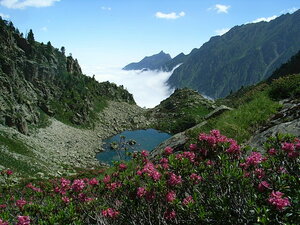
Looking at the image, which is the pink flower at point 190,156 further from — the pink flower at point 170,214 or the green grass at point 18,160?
the green grass at point 18,160

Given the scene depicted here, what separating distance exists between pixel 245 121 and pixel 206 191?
12.6m

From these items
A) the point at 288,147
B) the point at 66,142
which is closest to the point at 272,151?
the point at 288,147

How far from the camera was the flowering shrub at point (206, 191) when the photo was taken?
5402 mm

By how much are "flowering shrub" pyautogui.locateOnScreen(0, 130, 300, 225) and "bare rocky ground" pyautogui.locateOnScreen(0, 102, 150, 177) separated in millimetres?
43483

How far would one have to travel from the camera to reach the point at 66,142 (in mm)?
89688

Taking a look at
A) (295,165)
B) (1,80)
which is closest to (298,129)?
(295,165)

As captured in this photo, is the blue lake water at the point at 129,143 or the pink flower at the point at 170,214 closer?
the pink flower at the point at 170,214

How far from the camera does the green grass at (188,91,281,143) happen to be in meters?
16.2

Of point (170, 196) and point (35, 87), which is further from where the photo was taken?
point (35, 87)

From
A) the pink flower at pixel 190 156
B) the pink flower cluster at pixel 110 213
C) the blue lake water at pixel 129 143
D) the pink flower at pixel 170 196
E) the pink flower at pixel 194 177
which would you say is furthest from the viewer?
the blue lake water at pixel 129 143

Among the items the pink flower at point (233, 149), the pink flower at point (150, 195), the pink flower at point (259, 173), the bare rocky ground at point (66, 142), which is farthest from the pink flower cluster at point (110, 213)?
the bare rocky ground at point (66, 142)

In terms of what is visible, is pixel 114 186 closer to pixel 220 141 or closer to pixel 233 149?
pixel 220 141

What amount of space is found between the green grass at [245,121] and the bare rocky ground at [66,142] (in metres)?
38.6

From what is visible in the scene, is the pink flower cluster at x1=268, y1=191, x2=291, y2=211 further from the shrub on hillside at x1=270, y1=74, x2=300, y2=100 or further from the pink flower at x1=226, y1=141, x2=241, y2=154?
the shrub on hillside at x1=270, y1=74, x2=300, y2=100
